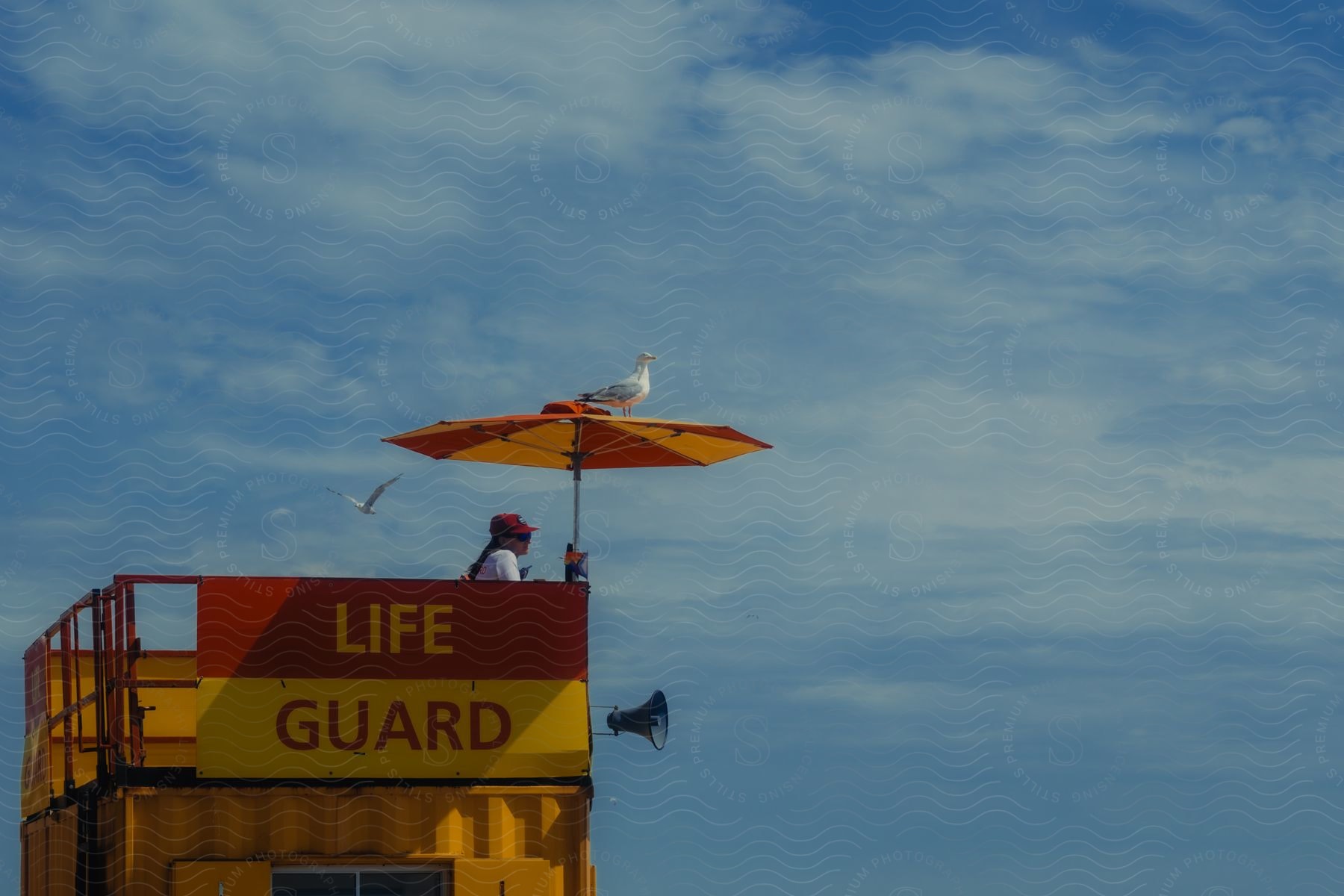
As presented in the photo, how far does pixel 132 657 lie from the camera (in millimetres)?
15547

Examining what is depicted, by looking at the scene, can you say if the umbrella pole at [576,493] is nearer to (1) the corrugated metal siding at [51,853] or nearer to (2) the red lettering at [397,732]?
(2) the red lettering at [397,732]

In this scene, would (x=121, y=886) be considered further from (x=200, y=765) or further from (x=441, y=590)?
(x=441, y=590)

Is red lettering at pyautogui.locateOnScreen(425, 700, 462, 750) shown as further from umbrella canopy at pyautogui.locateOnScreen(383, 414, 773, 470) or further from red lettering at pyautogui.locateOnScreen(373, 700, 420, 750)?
umbrella canopy at pyautogui.locateOnScreen(383, 414, 773, 470)

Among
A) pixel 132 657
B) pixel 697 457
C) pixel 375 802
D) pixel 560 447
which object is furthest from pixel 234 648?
pixel 697 457

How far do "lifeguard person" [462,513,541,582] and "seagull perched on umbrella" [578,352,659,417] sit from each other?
1.67m

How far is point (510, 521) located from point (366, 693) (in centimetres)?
220

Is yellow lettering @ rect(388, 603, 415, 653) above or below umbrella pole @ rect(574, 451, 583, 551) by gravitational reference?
below

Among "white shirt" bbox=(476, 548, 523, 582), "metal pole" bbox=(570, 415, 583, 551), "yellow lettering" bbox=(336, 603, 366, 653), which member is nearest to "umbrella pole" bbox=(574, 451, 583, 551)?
"metal pole" bbox=(570, 415, 583, 551)

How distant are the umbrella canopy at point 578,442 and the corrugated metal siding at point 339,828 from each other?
118 inches

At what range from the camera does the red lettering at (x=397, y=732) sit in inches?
619

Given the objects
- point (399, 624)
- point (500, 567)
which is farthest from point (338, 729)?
point (500, 567)

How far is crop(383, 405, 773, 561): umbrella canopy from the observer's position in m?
17.3

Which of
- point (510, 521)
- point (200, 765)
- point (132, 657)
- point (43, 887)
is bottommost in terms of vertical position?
point (43, 887)

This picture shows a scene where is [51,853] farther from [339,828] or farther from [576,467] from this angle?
[576,467]
